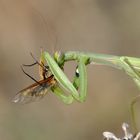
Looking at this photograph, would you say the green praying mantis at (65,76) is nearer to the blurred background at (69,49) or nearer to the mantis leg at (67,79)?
the mantis leg at (67,79)

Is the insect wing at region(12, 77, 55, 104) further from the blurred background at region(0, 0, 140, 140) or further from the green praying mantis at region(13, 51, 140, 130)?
the blurred background at region(0, 0, 140, 140)

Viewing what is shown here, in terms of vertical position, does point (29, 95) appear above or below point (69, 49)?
below

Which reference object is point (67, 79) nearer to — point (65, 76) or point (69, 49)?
point (65, 76)

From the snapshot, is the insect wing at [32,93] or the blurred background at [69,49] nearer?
the insect wing at [32,93]

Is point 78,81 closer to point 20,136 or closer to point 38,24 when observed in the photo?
point 20,136

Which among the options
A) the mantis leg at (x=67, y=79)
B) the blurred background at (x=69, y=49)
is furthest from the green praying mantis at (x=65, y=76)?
the blurred background at (x=69, y=49)

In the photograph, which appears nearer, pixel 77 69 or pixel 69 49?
pixel 77 69

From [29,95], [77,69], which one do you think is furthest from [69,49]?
[29,95]
